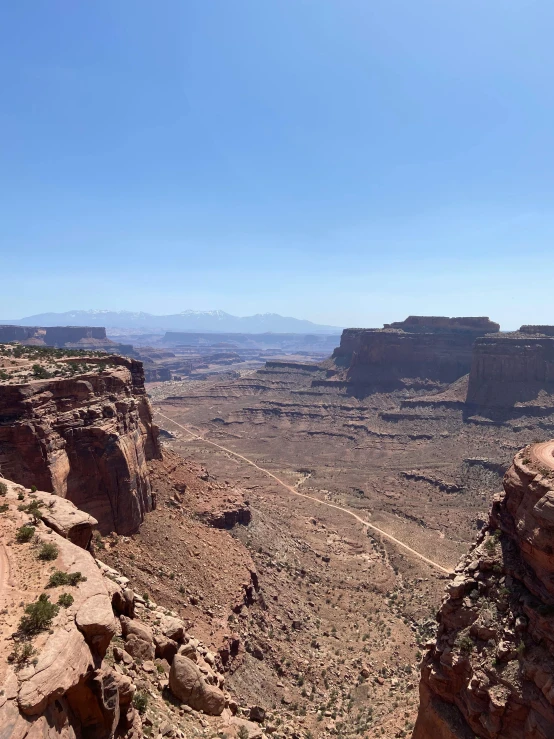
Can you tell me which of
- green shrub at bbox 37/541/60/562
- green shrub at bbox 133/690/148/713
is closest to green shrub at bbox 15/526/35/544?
green shrub at bbox 37/541/60/562

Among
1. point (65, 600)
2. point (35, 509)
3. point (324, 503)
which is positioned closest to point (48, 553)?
point (65, 600)

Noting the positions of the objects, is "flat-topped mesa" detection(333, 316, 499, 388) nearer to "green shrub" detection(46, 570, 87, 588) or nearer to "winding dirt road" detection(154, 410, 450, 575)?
"winding dirt road" detection(154, 410, 450, 575)

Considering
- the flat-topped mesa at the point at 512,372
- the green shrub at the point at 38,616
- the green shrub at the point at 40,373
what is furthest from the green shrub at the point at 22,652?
the flat-topped mesa at the point at 512,372

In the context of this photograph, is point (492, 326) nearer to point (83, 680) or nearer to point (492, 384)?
point (492, 384)

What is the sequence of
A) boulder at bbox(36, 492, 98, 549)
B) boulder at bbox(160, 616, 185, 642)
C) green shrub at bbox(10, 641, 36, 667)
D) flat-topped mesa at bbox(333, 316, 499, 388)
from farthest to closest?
flat-topped mesa at bbox(333, 316, 499, 388) → boulder at bbox(160, 616, 185, 642) → boulder at bbox(36, 492, 98, 549) → green shrub at bbox(10, 641, 36, 667)

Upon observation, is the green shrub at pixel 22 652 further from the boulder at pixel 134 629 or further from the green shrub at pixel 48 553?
the boulder at pixel 134 629
